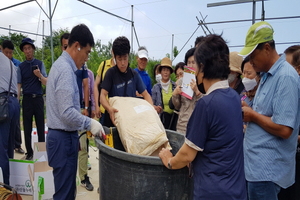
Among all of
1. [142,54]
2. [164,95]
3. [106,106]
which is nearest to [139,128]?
[106,106]

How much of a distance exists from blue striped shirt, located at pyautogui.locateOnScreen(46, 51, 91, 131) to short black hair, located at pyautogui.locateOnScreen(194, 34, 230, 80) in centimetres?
91

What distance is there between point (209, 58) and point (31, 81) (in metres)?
3.19

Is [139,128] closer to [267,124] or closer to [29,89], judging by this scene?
[267,124]

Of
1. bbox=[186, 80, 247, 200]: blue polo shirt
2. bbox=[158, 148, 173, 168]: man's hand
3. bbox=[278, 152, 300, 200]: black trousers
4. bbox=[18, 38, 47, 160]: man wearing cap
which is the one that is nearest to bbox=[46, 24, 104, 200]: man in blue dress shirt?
bbox=[158, 148, 173, 168]: man's hand

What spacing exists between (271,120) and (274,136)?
102 millimetres

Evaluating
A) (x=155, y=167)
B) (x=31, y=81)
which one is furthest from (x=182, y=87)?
(x=31, y=81)

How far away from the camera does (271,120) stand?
134 centimetres

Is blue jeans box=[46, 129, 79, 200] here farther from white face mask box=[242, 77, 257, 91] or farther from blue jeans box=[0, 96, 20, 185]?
white face mask box=[242, 77, 257, 91]

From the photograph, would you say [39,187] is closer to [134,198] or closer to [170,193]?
[134,198]

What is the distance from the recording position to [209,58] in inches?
46.8

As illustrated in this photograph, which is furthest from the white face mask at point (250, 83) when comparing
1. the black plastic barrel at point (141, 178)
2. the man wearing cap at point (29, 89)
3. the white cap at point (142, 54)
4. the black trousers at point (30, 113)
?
the black trousers at point (30, 113)

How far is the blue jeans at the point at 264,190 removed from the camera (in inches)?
54.5

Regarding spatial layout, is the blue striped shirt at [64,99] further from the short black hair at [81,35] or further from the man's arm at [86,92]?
the man's arm at [86,92]

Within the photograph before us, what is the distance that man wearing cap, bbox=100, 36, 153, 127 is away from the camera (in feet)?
7.28
